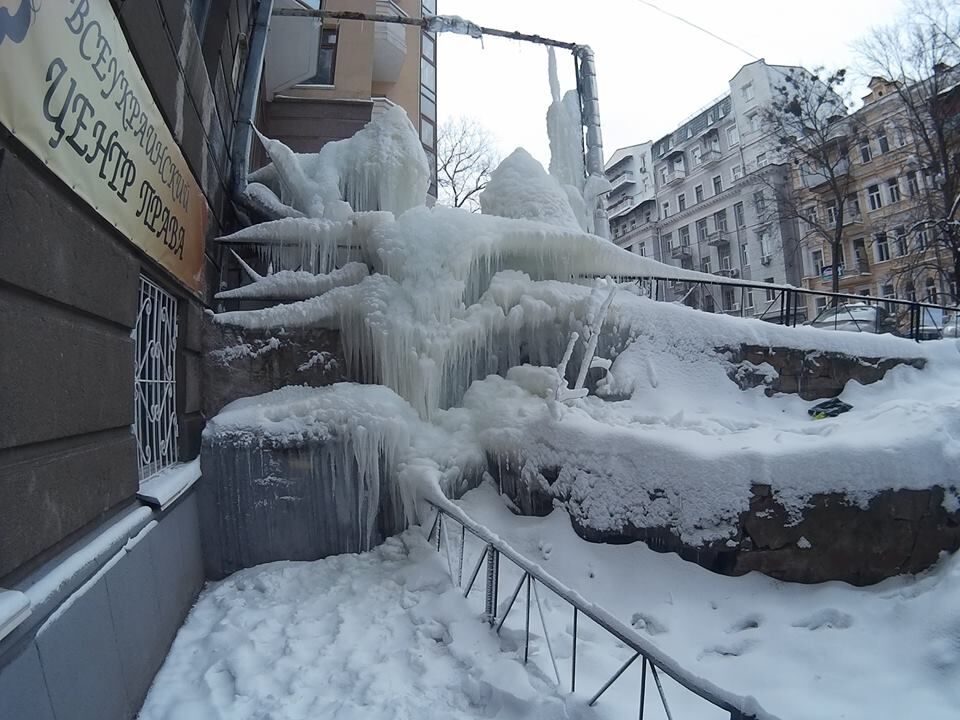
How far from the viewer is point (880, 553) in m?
4.02

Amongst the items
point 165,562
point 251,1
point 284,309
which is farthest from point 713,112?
point 165,562


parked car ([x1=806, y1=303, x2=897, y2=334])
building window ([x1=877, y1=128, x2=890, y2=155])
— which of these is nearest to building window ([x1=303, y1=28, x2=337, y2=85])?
parked car ([x1=806, y1=303, x2=897, y2=334])

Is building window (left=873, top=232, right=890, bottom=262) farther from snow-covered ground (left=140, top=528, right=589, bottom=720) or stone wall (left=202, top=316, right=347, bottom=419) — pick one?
snow-covered ground (left=140, top=528, right=589, bottom=720)

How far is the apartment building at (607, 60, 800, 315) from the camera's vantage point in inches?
1296

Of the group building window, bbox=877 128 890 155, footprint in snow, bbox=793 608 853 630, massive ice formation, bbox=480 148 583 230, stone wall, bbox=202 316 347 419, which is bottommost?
footprint in snow, bbox=793 608 853 630

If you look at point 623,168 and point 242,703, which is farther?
point 623,168

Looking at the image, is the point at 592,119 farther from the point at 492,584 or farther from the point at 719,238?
the point at 719,238

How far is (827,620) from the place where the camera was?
3668mm

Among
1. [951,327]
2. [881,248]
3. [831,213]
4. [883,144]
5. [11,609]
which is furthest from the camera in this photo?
[831,213]

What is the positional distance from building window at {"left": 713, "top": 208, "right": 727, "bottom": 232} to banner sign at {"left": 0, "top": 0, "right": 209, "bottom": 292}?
3946cm

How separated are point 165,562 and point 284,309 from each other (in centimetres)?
292

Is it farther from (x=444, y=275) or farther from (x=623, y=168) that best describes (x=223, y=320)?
(x=623, y=168)

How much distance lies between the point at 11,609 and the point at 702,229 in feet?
144

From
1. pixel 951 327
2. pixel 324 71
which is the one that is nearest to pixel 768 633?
pixel 951 327
